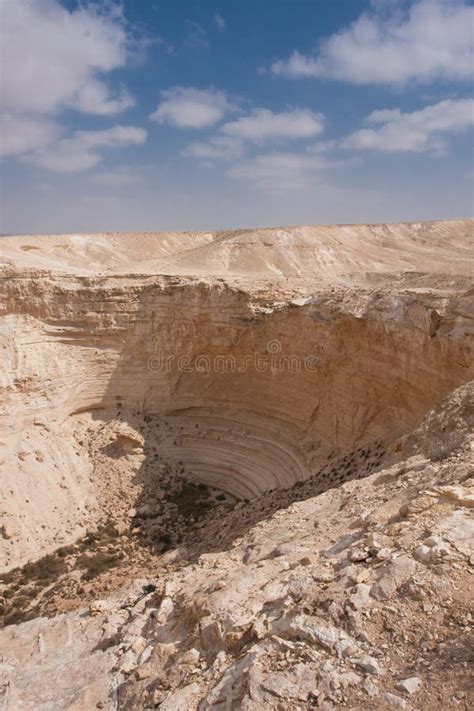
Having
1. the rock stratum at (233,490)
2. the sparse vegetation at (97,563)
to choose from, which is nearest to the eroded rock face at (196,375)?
the rock stratum at (233,490)

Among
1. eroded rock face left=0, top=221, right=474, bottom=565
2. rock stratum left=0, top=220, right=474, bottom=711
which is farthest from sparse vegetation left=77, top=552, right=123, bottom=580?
eroded rock face left=0, top=221, right=474, bottom=565

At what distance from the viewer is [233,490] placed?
20.0 metres

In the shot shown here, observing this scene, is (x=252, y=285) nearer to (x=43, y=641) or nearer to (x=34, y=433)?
(x=34, y=433)

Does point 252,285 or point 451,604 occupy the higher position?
point 252,285

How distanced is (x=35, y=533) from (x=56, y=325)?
838 cm

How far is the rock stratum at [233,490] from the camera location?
5.40 metres

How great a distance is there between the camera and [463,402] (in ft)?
36.3

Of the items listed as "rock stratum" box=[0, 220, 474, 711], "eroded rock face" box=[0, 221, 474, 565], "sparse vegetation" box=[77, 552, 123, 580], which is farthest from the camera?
"eroded rock face" box=[0, 221, 474, 565]

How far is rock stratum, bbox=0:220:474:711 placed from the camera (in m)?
5.40

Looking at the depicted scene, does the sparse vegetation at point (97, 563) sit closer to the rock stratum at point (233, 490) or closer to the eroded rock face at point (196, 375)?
the rock stratum at point (233, 490)

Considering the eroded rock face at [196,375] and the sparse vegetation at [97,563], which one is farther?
the eroded rock face at [196,375]

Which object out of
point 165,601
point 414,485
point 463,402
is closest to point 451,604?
point 414,485

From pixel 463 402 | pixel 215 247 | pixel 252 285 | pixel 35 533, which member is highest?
pixel 215 247

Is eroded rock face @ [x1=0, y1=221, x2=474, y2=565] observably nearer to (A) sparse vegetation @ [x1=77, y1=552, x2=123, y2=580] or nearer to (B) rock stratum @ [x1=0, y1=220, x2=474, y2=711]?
(B) rock stratum @ [x1=0, y1=220, x2=474, y2=711]
